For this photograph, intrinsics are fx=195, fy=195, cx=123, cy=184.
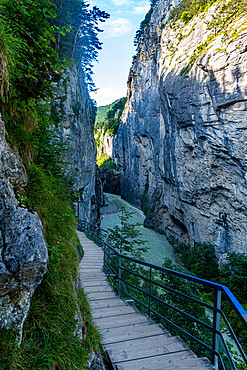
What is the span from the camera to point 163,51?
71.8 feet

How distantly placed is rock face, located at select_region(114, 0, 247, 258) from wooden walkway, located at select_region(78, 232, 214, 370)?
462 inches

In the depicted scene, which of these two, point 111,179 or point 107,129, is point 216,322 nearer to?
point 111,179

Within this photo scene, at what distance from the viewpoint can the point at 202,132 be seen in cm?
1466

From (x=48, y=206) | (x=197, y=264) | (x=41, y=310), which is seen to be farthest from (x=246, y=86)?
(x=41, y=310)

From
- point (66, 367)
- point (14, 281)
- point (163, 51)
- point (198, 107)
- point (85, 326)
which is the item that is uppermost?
point (163, 51)

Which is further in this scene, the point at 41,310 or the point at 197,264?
the point at 197,264

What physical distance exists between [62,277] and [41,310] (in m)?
0.48

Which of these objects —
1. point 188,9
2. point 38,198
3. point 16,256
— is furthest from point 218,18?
point 16,256

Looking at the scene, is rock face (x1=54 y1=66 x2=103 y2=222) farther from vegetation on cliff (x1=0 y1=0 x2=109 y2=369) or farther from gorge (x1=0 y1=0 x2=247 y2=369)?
vegetation on cliff (x1=0 y1=0 x2=109 y2=369)

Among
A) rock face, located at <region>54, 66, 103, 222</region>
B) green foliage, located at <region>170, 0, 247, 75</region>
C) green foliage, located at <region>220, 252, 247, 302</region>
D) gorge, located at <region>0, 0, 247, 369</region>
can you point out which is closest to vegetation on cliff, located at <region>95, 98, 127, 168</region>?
gorge, located at <region>0, 0, 247, 369</region>

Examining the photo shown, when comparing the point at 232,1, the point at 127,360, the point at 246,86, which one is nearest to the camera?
the point at 127,360

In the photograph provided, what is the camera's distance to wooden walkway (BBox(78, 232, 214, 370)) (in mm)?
2123

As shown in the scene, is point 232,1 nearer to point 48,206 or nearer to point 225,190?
point 225,190

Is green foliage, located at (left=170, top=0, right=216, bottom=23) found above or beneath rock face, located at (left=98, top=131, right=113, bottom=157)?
above
